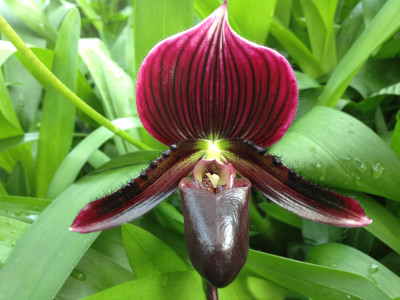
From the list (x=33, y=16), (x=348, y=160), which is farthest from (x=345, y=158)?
(x=33, y=16)

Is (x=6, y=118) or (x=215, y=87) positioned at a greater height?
(x=215, y=87)

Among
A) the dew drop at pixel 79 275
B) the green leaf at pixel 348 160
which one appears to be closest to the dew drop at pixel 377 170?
the green leaf at pixel 348 160

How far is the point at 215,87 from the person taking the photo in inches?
26.2

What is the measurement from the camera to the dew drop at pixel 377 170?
834mm

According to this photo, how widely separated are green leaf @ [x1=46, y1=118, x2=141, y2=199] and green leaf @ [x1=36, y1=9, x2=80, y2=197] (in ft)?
0.24

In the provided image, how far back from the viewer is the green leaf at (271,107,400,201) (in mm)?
833

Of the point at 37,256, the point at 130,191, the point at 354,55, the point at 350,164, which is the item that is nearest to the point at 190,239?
the point at 130,191

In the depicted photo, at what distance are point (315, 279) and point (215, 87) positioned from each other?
0.39 metres

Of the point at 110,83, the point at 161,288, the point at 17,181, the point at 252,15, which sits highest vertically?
the point at 252,15

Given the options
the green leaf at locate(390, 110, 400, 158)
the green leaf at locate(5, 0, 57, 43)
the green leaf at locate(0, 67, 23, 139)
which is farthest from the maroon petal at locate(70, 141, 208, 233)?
the green leaf at locate(5, 0, 57, 43)

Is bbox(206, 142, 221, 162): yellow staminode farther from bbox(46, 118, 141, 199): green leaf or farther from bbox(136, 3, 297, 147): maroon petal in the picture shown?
bbox(46, 118, 141, 199): green leaf

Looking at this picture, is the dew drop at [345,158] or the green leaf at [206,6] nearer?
the dew drop at [345,158]

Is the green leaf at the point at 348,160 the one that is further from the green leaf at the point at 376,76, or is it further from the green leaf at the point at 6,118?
the green leaf at the point at 6,118

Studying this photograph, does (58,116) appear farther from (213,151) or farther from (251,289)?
(251,289)
